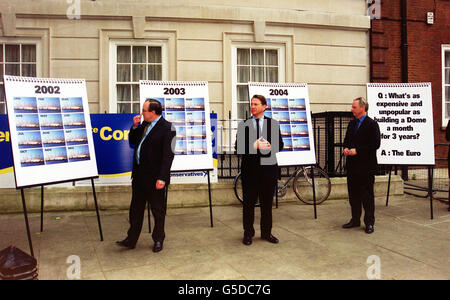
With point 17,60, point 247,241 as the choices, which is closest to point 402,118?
point 247,241

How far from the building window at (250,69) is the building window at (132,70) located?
2.06 metres

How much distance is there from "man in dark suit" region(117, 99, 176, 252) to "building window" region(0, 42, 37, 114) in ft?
21.3

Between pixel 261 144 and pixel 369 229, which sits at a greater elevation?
pixel 261 144

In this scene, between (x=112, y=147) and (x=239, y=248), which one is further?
(x=112, y=147)

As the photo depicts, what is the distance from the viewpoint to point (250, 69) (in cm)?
1034

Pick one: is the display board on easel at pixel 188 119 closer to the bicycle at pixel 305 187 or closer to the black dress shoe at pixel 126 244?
the black dress shoe at pixel 126 244

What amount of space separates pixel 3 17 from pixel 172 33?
4.07 metres

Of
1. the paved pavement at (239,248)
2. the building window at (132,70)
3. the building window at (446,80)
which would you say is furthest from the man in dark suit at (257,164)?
the building window at (446,80)

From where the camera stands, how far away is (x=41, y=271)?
13.1ft

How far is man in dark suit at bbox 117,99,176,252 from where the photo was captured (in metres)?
4.64

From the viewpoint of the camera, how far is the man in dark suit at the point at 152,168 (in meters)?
4.64

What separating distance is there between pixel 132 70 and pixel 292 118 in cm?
524

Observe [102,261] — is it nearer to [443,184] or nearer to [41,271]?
[41,271]

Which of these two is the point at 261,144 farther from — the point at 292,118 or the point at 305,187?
the point at 305,187
